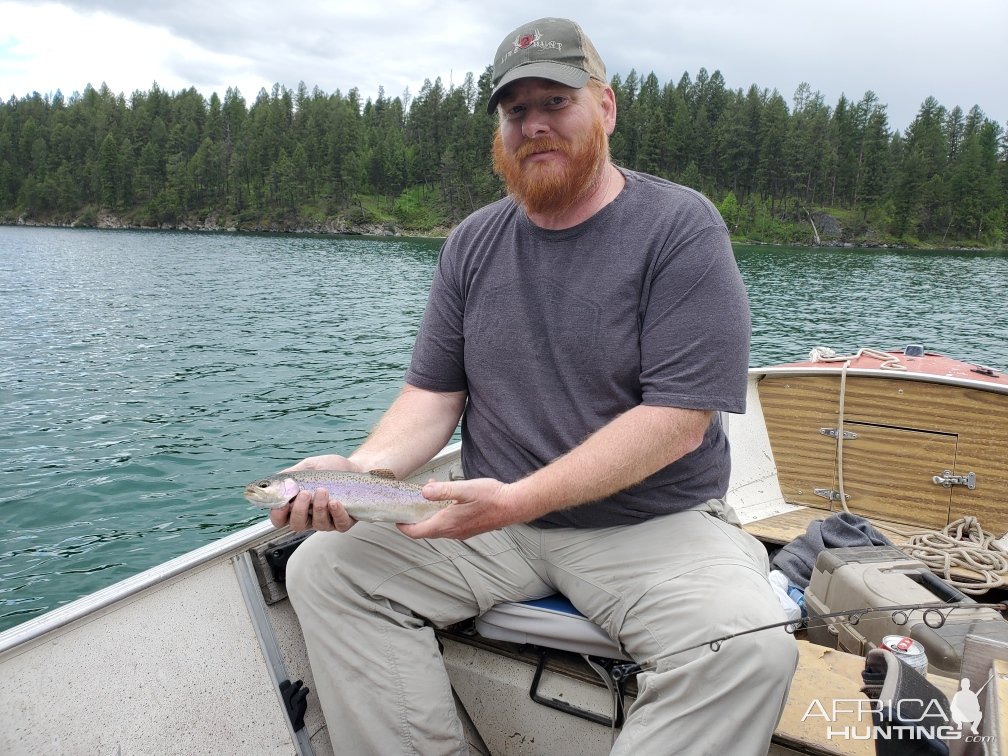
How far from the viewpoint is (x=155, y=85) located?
162750 mm

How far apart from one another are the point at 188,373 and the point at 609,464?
17.6 metres

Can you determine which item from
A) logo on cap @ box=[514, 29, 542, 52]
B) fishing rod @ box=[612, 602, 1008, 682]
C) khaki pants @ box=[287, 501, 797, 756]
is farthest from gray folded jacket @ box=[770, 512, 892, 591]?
logo on cap @ box=[514, 29, 542, 52]

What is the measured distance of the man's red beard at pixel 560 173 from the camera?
2.79 m

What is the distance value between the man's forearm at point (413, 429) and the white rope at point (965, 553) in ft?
9.62

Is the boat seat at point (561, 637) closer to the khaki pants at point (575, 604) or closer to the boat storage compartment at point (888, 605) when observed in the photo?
the khaki pants at point (575, 604)

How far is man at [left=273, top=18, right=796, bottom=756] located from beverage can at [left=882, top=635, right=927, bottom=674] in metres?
0.51

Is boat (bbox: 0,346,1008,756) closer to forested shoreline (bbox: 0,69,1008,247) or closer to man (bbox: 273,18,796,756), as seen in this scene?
man (bbox: 273,18,796,756)

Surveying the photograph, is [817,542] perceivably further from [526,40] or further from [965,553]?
[526,40]

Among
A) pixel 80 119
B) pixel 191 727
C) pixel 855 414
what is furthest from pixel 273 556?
pixel 80 119

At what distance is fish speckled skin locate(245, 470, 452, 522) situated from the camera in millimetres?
2504

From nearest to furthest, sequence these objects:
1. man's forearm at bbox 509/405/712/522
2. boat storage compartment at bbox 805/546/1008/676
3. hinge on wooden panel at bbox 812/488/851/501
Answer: man's forearm at bbox 509/405/712/522, boat storage compartment at bbox 805/546/1008/676, hinge on wooden panel at bbox 812/488/851/501

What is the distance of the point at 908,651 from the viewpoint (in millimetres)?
2580

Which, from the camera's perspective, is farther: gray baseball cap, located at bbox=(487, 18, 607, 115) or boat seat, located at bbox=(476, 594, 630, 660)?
gray baseball cap, located at bbox=(487, 18, 607, 115)

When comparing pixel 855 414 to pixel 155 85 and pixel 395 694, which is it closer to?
pixel 395 694
